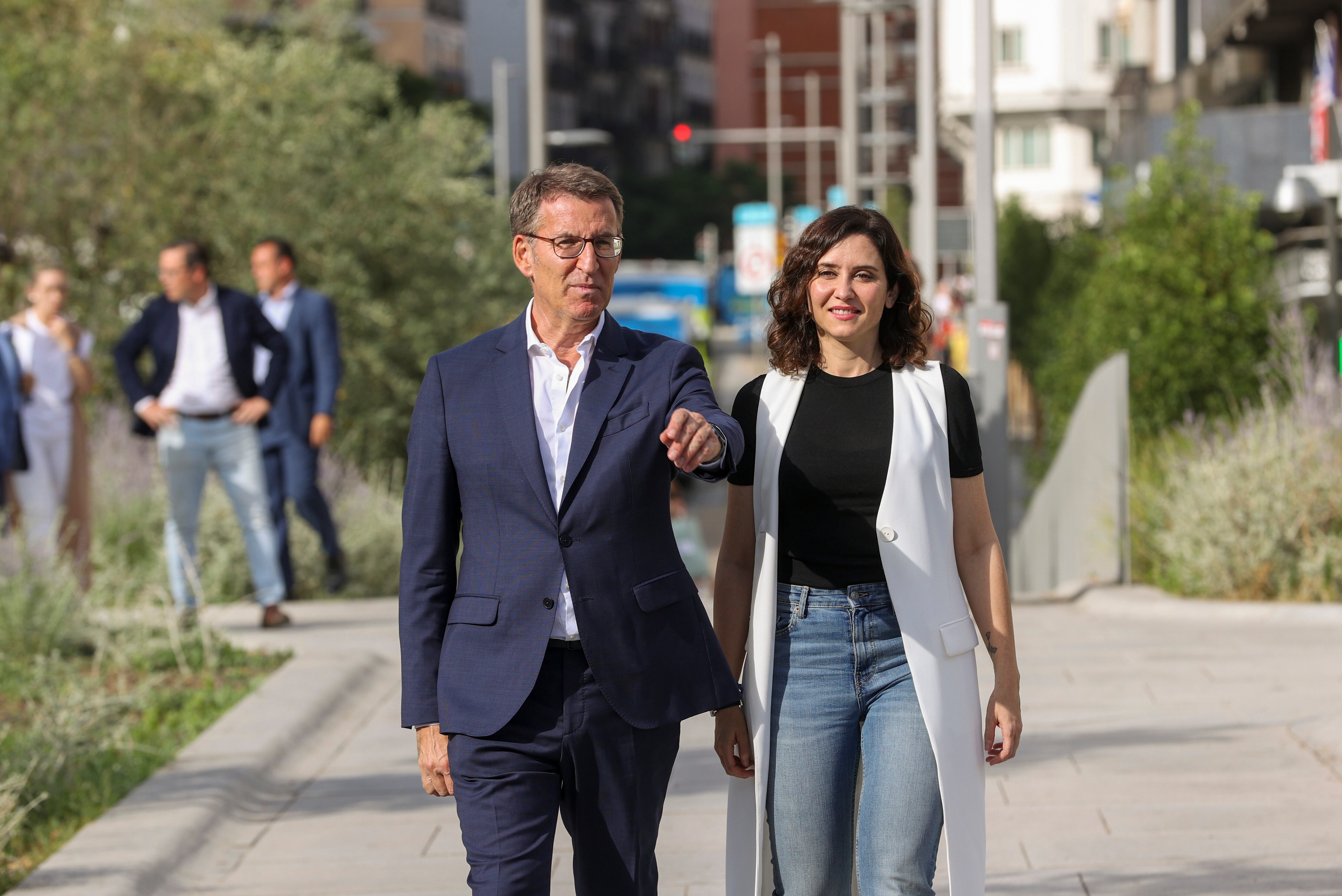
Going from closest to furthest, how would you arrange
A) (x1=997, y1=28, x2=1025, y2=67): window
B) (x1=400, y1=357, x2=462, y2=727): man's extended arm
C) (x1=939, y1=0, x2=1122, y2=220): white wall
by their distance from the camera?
1. (x1=400, y1=357, x2=462, y2=727): man's extended arm
2. (x1=939, y1=0, x2=1122, y2=220): white wall
3. (x1=997, y1=28, x2=1025, y2=67): window

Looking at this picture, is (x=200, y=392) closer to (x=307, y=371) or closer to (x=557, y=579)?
(x=307, y=371)

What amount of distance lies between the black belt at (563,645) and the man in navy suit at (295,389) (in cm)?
685

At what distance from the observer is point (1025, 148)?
7131 cm

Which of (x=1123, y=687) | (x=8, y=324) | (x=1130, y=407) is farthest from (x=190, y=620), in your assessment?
(x=1130, y=407)

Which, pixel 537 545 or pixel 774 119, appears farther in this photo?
pixel 774 119

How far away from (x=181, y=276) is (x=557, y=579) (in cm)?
619

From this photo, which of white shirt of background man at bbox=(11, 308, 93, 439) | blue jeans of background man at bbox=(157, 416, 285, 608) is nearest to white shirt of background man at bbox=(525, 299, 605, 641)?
blue jeans of background man at bbox=(157, 416, 285, 608)

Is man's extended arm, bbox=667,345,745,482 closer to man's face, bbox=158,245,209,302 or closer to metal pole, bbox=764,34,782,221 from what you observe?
man's face, bbox=158,245,209,302

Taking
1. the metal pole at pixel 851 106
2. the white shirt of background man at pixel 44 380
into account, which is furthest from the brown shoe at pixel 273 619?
the metal pole at pixel 851 106

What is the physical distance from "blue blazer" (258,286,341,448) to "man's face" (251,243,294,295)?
0.11m

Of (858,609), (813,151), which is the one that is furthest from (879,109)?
(813,151)

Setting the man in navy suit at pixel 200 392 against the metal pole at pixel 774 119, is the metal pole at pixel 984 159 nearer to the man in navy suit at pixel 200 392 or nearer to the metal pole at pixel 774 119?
the man in navy suit at pixel 200 392

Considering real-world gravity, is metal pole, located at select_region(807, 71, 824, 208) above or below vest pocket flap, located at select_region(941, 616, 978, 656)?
above

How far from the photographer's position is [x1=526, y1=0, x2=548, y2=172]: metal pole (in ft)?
54.1
